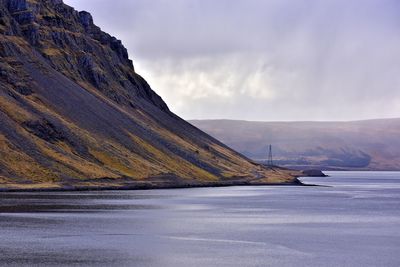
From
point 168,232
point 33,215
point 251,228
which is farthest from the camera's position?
point 33,215

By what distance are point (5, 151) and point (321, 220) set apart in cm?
9313

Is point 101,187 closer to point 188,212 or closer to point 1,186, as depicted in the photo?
point 1,186

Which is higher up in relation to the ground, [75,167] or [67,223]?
Result: [75,167]

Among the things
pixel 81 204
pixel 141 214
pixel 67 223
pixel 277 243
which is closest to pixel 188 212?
pixel 141 214

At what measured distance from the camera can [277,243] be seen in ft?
245

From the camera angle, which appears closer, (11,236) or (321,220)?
(11,236)

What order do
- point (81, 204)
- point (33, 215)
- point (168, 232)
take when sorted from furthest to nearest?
point (81, 204)
point (33, 215)
point (168, 232)

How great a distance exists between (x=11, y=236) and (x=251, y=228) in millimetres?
29218

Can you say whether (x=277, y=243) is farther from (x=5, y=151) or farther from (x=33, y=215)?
(x=5, y=151)

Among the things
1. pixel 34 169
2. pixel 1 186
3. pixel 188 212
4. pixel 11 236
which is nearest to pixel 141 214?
pixel 188 212

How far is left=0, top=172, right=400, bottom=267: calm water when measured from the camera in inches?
2464

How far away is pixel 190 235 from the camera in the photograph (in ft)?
263

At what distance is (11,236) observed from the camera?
239 feet

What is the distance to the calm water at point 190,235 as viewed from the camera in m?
62.6
